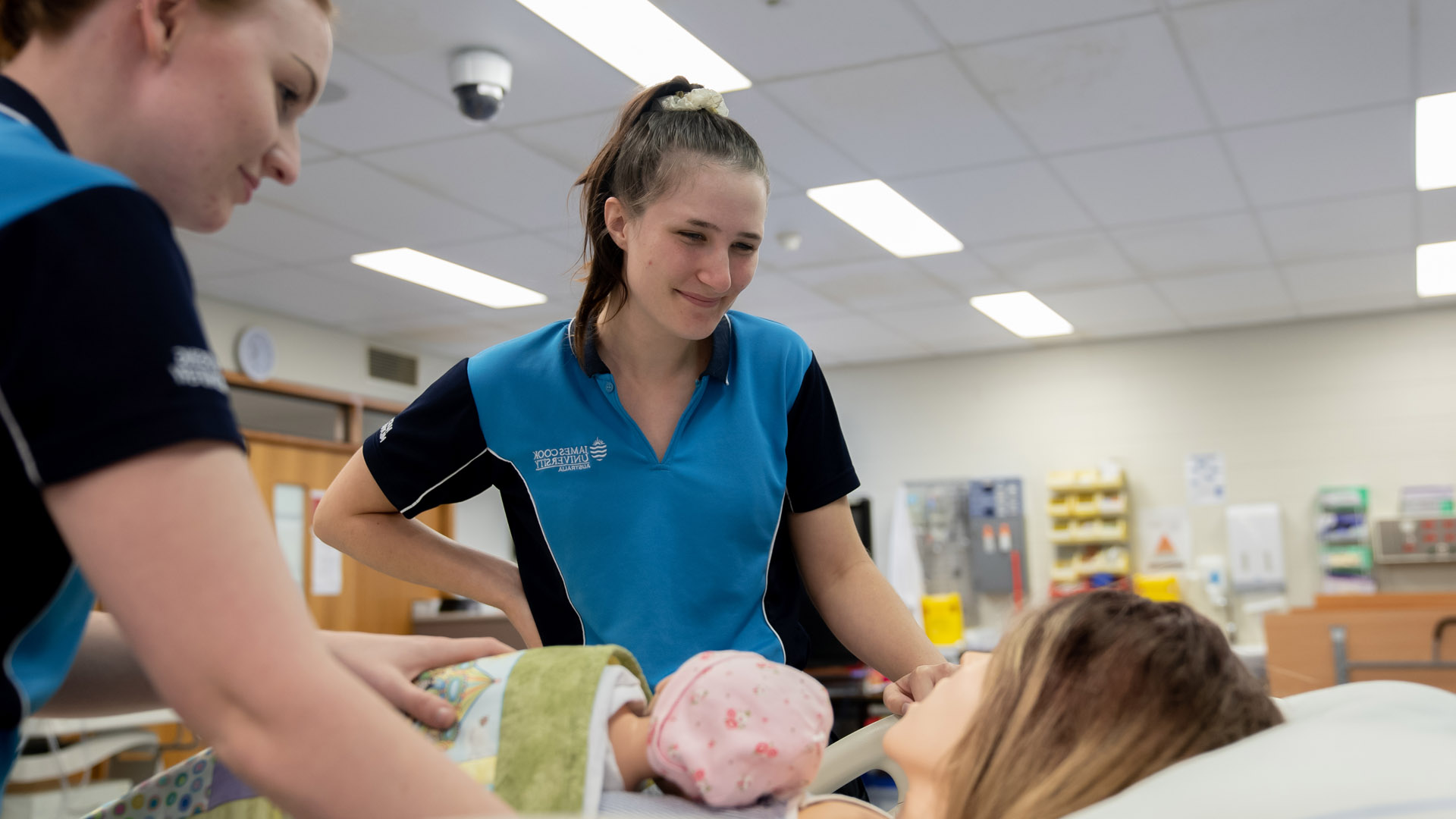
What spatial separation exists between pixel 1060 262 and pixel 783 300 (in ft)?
5.53

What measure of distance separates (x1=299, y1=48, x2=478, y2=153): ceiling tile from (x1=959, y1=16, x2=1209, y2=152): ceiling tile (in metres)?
1.88

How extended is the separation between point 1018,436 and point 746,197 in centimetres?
788

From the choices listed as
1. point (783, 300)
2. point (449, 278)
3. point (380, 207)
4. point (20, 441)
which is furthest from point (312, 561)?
point (20, 441)

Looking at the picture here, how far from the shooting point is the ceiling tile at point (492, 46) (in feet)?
11.3

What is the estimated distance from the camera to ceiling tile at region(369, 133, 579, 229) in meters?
4.54

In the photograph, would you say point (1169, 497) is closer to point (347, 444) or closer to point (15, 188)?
point (347, 444)

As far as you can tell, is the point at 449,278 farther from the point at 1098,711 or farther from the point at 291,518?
the point at 1098,711

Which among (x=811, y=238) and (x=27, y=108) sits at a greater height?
(x=811, y=238)

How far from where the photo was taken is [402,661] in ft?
3.14

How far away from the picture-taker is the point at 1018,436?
8961 millimetres

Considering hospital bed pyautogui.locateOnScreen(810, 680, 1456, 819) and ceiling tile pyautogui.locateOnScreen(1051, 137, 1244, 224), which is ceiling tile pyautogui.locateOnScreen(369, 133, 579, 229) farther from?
hospital bed pyautogui.locateOnScreen(810, 680, 1456, 819)

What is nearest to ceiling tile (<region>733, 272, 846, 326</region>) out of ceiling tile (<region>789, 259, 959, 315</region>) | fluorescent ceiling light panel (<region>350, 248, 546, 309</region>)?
ceiling tile (<region>789, 259, 959, 315</region>)

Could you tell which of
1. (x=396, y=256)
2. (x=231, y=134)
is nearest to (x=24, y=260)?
(x=231, y=134)

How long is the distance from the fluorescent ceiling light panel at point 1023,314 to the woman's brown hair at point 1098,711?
647 centimetres
